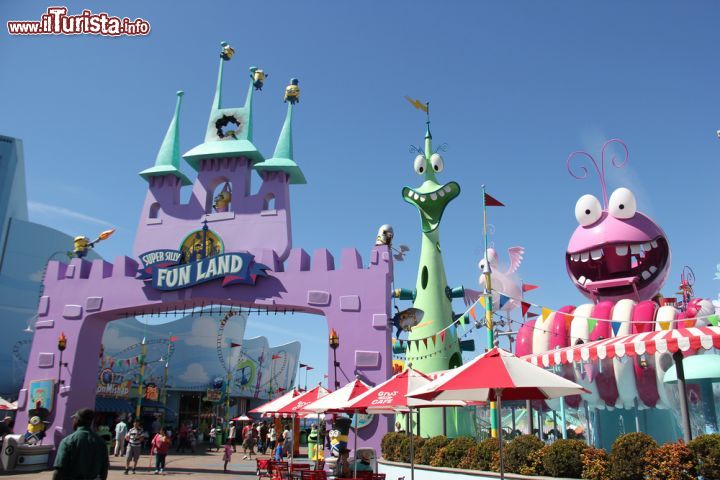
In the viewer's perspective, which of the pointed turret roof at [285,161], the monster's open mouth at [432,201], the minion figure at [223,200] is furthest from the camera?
the minion figure at [223,200]

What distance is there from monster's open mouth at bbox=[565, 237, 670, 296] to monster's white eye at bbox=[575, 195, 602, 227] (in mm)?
924

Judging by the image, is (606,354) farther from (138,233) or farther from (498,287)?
(138,233)

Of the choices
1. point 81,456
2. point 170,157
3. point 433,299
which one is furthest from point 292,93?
point 81,456

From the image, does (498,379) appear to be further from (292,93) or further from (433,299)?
(292,93)

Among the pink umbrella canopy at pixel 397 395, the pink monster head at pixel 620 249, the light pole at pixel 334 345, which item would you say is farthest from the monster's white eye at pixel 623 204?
the pink umbrella canopy at pixel 397 395

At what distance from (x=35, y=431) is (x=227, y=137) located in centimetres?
1167

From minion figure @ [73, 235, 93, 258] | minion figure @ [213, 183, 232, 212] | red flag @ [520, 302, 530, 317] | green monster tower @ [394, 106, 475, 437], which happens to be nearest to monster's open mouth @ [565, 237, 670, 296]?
red flag @ [520, 302, 530, 317]

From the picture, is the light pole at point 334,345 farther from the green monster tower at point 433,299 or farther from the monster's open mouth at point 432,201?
the monster's open mouth at point 432,201

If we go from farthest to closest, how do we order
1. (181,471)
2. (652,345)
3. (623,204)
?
(181,471)
(623,204)
(652,345)

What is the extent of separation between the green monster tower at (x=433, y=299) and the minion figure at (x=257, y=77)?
6723 mm

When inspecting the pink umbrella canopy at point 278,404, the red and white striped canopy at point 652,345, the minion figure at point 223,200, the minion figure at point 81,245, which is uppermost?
the minion figure at point 223,200

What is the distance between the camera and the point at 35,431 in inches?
723

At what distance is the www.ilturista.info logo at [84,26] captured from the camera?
16422 mm

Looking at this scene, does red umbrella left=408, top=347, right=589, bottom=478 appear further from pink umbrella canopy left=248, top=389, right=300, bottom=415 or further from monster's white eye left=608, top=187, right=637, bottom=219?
monster's white eye left=608, top=187, right=637, bottom=219
